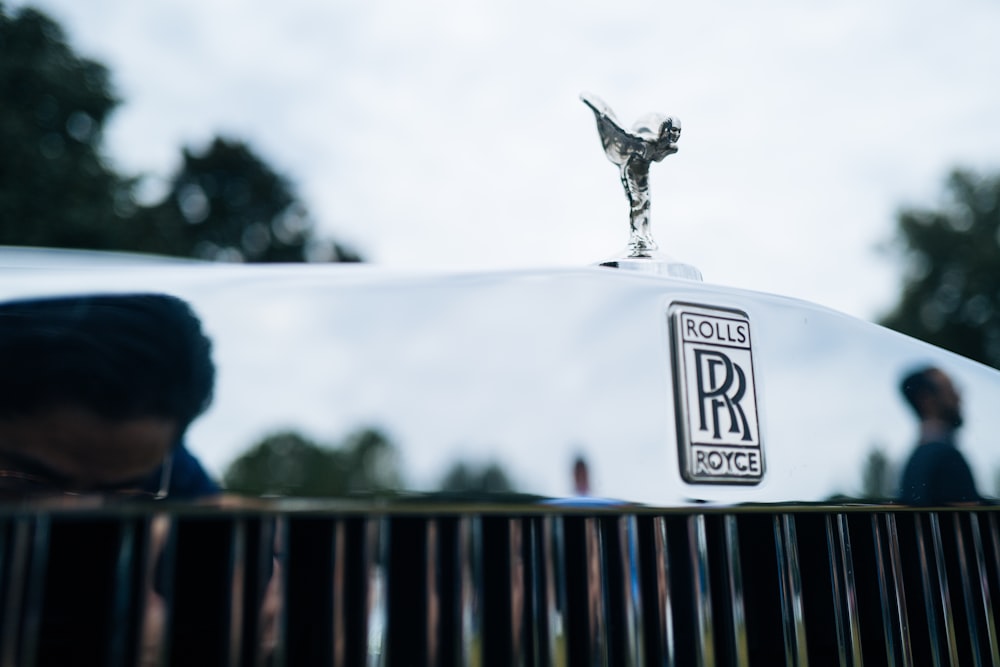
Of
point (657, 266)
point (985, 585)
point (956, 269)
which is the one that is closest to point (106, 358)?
point (657, 266)

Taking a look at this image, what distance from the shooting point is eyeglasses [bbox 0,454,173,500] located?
645mm

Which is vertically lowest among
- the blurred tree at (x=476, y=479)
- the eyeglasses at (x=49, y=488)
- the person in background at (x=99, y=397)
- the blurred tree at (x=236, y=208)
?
the eyeglasses at (x=49, y=488)

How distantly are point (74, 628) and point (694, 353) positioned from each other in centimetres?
64

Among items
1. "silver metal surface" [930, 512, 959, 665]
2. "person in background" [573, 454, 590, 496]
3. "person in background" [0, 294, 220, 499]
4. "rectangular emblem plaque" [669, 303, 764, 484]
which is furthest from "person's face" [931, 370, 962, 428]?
"person in background" [0, 294, 220, 499]

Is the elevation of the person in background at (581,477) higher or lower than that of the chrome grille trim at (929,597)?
higher

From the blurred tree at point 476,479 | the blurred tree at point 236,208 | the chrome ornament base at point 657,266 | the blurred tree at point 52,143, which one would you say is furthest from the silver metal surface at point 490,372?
the blurred tree at point 236,208

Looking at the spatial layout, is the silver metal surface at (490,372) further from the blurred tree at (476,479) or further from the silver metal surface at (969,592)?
the silver metal surface at (969,592)

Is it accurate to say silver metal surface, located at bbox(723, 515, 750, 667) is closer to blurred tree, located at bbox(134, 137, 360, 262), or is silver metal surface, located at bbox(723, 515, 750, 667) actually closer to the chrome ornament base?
the chrome ornament base

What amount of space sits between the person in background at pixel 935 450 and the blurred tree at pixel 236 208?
2360 cm

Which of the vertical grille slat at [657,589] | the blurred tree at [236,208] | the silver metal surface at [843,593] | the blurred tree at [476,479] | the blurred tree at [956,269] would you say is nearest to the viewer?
the blurred tree at [476,479]

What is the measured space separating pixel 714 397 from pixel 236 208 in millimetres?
25421

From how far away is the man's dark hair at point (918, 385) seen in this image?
3.60 ft

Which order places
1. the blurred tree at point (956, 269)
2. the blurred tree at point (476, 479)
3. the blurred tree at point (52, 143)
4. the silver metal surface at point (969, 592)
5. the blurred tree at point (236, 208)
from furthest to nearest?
the blurred tree at point (236, 208)
the blurred tree at point (956, 269)
the blurred tree at point (52, 143)
the silver metal surface at point (969, 592)
the blurred tree at point (476, 479)

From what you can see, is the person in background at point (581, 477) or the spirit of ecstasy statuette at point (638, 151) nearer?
the person in background at point (581, 477)
